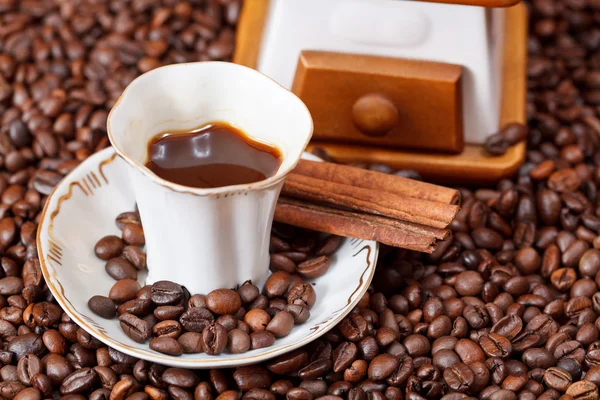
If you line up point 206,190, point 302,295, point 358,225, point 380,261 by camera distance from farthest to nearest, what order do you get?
point 380,261
point 358,225
point 302,295
point 206,190

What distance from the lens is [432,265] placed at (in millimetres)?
1696

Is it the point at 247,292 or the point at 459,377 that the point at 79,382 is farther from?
the point at 459,377

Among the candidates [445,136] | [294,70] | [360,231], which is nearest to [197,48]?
[294,70]

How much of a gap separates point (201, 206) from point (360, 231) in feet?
1.31

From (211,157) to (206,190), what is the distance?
8.1 inches

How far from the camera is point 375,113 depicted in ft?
5.72

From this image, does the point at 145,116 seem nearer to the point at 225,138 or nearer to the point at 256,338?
the point at 225,138

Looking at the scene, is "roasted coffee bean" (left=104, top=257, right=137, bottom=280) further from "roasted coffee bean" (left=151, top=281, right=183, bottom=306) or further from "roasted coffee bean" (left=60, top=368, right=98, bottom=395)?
"roasted coffee bean" (left=60, top=368, right=98, bottom=395)

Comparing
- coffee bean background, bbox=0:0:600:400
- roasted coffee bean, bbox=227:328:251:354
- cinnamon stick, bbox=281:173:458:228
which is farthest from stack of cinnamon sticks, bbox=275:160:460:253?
roasted coffee bean, bbox=227:328:251:354

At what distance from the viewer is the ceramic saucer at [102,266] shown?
132cm

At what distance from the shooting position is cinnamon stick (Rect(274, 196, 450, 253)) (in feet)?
4.99

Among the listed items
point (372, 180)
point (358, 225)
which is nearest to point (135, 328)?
point (358, 225)

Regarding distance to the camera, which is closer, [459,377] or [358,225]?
[459,377]

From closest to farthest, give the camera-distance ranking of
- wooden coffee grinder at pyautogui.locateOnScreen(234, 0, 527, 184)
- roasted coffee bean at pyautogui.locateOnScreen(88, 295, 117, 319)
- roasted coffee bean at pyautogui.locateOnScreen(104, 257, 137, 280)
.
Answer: roasted coffee bean at pyautogui.locateOnScreen(88, 295, 117, 319)
roasted coffee bean at pyautogui.locateOnScreen(104, 257, 137, 280)
wooden coffee grinder at pyautogui.locateOnScreen(234, 0, 527, 184)
